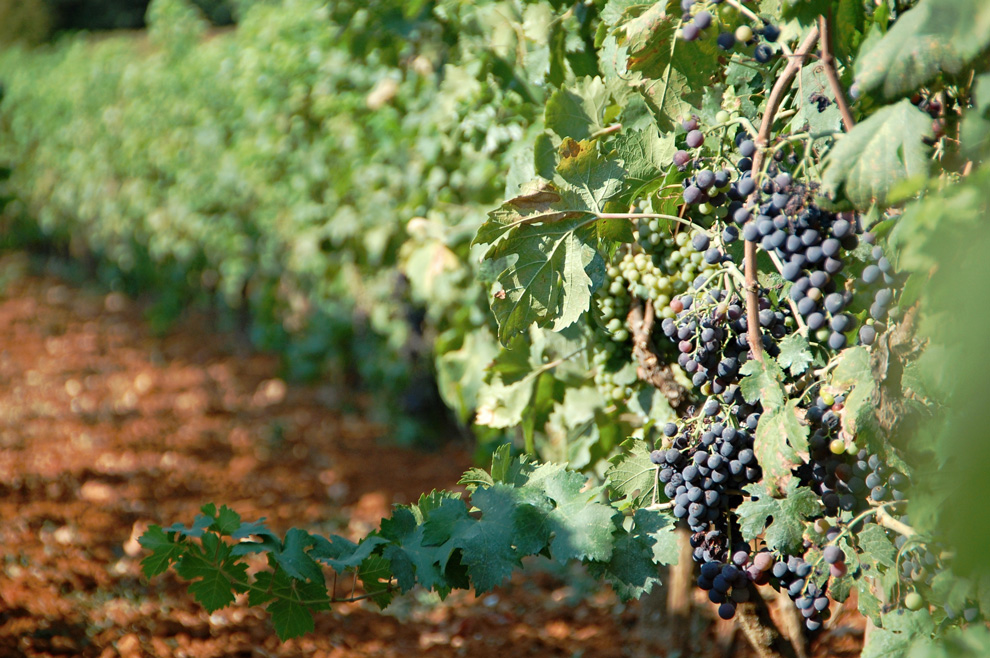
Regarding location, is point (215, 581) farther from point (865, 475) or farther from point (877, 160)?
point (877, 160)

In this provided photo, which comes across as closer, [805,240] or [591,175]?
[805,240]

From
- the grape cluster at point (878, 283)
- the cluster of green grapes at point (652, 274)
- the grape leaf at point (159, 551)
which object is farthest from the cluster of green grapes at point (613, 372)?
the grape leaf at point (159, 551)

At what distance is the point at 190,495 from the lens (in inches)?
162

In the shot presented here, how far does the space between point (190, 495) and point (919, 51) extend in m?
4.02

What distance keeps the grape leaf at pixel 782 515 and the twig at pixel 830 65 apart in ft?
1.92

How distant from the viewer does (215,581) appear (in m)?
1.56

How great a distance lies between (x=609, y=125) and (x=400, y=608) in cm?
213

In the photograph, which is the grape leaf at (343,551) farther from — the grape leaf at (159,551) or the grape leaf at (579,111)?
the grape leaf at (579,111)

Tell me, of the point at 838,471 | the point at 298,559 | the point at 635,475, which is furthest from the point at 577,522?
the point at 298,559

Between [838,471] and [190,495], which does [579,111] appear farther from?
[190,495]

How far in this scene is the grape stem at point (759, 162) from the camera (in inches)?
47.3

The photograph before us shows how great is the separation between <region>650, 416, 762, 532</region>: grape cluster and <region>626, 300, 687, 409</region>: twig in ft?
0.63

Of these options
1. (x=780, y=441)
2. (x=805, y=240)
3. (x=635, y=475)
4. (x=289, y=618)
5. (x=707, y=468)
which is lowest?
(x=289, y=618)

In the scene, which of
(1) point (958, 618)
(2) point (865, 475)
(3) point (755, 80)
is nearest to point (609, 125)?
(3) point (755, 80)
